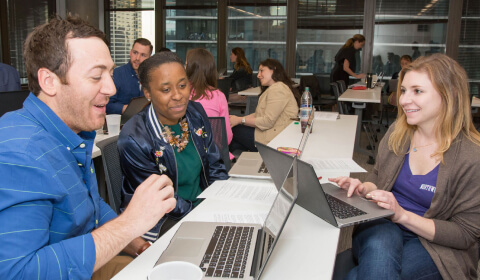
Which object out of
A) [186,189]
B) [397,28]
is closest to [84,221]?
[186,189]

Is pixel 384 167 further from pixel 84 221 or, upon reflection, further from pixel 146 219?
pixel 84 221

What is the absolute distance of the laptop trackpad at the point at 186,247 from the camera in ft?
3.81

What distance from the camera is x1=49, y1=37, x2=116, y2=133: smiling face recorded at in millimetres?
1138

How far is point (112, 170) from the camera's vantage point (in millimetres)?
1770

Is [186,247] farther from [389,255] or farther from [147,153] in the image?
[147,153]

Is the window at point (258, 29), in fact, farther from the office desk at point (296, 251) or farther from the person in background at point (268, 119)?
the office desk at point (296, 251)

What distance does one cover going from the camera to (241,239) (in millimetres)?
1230

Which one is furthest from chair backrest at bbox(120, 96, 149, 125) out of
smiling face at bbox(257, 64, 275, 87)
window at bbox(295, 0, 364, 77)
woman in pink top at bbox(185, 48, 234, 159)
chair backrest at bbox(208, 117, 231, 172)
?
window at bbox(295, 0, 364, 77)

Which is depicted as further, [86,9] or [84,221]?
[86,9]

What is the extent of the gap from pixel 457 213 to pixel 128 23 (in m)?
9.78

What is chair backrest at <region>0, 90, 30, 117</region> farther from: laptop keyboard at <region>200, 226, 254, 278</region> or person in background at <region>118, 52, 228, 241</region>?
laptop keyboard at <region>200, 226, 254, 278</region>

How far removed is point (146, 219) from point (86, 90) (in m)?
0.39

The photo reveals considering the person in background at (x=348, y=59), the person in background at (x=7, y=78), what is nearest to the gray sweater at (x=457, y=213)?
the person in background at (x=7, y=78)

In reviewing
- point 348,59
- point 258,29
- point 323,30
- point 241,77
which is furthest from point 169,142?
point 258,29
